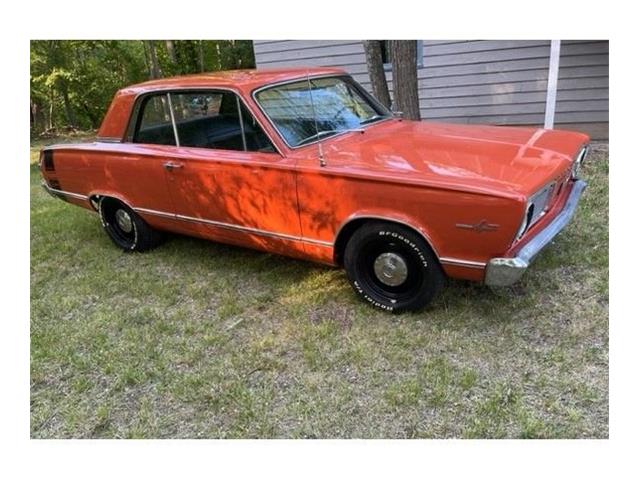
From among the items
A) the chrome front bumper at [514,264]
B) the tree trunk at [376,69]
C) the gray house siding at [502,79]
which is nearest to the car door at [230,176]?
the chrome front bumper at [514,264]

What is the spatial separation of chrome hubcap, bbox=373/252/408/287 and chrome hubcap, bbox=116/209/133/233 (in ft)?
8.69

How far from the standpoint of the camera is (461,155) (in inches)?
133

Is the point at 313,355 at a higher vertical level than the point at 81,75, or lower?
lower

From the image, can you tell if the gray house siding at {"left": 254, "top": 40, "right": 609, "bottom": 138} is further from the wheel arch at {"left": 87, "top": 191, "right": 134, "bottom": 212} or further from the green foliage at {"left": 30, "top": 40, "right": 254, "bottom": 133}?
the green foliage at {"left": 30, "top": 40, "right": 254, "bottom": 133}

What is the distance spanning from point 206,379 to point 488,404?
158 centimetres

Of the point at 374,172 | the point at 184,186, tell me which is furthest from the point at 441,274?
the point at 184,186

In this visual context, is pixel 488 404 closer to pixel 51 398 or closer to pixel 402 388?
pixel 402 388

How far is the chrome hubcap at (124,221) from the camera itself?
4991 mm

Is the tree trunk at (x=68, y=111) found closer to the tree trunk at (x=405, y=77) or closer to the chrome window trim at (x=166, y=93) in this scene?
the chrome window trim at (x=166, y=93)

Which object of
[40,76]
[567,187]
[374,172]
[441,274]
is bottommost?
[441,274]

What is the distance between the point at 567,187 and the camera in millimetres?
3930

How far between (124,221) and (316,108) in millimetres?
2263

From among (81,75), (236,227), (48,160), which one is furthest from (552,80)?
(81,75)

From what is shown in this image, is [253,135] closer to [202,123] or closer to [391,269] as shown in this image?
[202,123]
